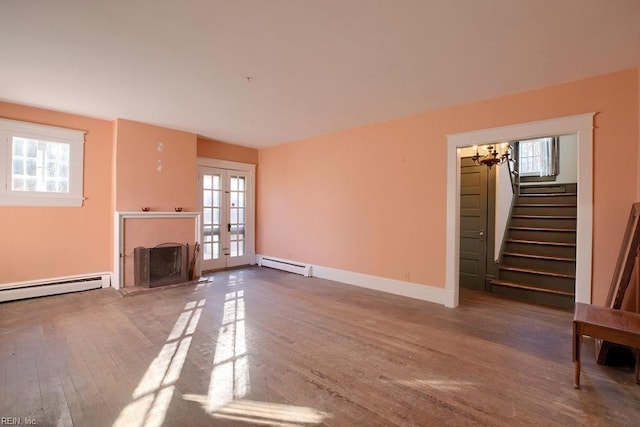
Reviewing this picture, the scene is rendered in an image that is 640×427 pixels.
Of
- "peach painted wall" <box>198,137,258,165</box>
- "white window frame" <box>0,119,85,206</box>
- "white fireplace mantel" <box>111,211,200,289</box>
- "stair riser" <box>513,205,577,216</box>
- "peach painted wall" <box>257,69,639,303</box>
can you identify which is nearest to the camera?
"peach painted wall" <box>257,69,639,303</box>

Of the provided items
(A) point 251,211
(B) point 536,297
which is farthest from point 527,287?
(A) point 251,211

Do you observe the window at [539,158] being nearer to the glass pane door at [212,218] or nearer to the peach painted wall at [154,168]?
the glass pane door at [212,218]

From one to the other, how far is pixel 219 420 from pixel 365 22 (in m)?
2.96

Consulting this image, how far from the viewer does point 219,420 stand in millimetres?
1834

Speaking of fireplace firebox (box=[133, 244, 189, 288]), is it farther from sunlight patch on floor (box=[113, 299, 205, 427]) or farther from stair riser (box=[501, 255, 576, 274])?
stair riser (box=[501, 255, 576, 274])

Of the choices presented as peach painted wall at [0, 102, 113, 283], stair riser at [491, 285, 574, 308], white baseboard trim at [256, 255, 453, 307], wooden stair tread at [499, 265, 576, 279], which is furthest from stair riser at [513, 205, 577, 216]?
peach painted wall at [0, 102, 113, 283]

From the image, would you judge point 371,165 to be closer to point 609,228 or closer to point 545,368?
point 609,228

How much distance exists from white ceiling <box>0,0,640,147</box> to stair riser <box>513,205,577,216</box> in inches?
111

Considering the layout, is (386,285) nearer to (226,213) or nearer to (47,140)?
(226,213)

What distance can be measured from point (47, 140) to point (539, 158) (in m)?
9.37

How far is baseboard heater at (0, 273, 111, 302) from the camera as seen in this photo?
4066 millimetres

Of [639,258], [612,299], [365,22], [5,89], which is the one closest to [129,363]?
[365,22]

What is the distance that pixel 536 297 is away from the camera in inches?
168

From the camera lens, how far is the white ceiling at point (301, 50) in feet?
6.89
